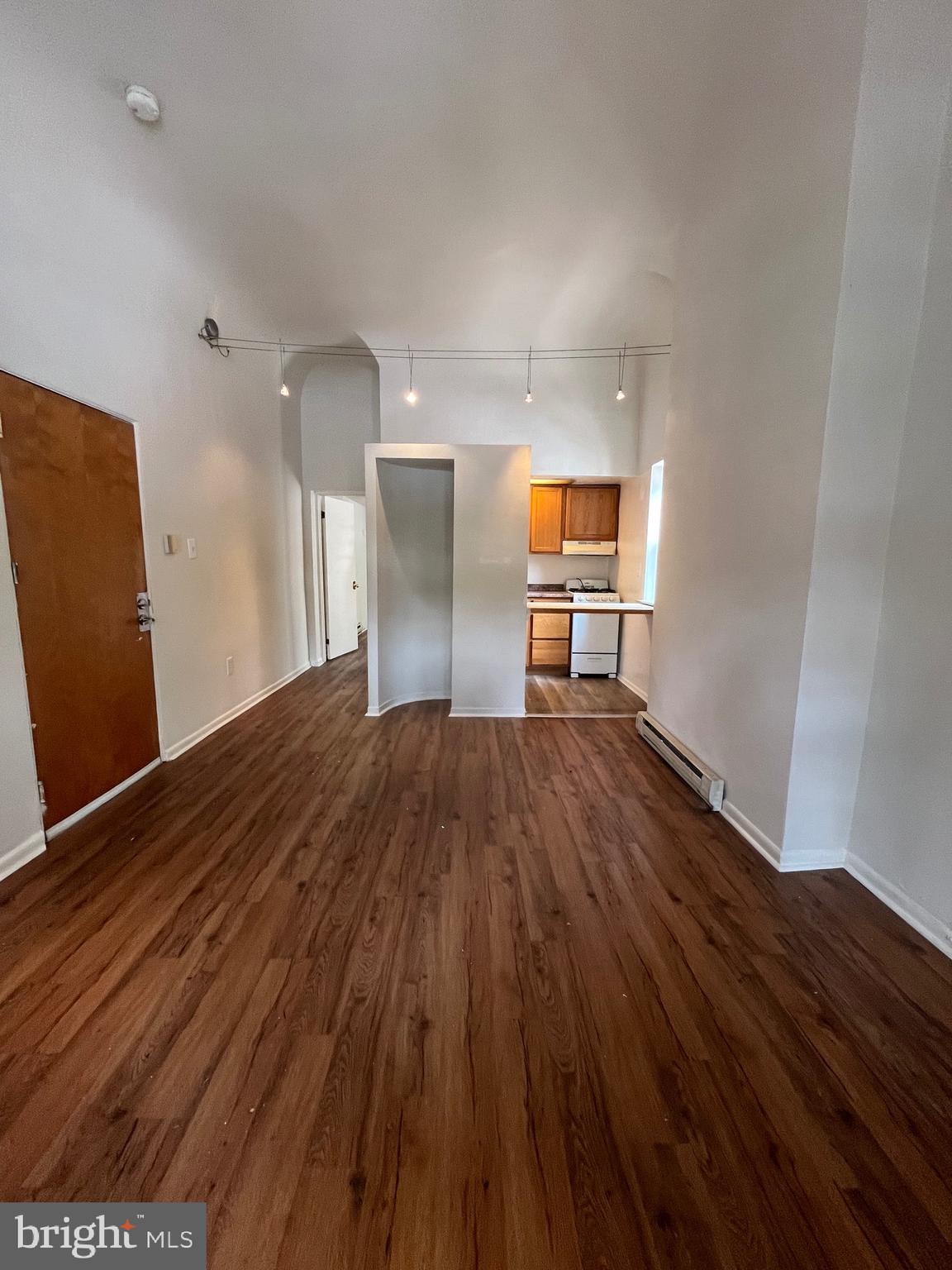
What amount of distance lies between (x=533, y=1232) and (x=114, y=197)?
13.7 ft

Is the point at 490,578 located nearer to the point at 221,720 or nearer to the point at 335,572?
the point at 221,720

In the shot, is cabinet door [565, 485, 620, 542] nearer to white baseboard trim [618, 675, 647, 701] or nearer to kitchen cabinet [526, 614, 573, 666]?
kitchen cabinet [526, 614, 573, 666]

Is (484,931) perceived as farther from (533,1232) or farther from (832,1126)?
(832,1126)

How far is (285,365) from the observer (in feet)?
14.8

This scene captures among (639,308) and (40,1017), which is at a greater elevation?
(639,308)

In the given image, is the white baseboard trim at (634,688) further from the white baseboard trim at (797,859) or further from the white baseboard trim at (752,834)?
the white baseboard trim at (797,859)

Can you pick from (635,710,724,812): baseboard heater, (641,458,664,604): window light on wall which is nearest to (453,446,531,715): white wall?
(635,710,724,812): baseboard heater

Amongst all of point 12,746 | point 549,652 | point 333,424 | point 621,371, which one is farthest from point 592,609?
point 12,746

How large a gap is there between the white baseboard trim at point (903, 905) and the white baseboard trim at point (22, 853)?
354cm

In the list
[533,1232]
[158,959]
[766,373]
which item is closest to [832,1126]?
[533,1232]

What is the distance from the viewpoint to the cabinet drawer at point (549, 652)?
5.98 meters

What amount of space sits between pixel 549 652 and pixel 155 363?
15.5 ft

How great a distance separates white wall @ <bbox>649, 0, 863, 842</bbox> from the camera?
1815mm

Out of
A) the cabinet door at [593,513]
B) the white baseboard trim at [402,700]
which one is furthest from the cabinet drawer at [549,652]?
the white baseboard trim at [402,700]
